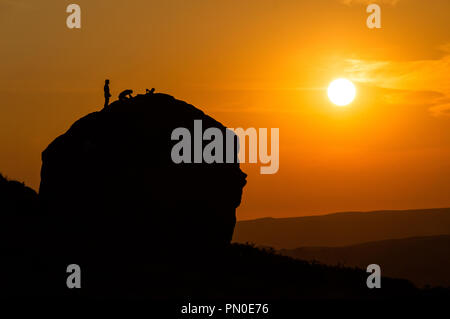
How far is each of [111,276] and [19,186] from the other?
50.2 ft

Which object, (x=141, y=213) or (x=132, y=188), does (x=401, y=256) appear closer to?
(x=141, y=213)

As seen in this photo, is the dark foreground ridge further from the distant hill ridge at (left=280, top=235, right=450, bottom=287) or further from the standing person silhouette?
the distant hill ridge at (left=280, top=235, right=450, bottom=287)

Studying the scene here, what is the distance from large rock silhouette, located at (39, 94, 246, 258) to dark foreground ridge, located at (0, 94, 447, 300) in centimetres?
4

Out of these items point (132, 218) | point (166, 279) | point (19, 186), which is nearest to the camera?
point (166, 279)

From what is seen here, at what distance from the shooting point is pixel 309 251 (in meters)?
137

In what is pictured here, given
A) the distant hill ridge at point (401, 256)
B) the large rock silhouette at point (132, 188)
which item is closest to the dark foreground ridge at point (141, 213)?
the large rock silhouette at point (132, 188)

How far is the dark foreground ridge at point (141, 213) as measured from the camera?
29438 millimetres

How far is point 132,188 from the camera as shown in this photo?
3020 centimetres

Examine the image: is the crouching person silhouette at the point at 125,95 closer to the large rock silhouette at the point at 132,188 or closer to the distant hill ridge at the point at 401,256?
the large rock silhouette at the point at 132,188

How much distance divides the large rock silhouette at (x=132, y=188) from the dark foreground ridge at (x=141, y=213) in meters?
0.04

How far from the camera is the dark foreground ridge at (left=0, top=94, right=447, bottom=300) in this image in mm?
29438

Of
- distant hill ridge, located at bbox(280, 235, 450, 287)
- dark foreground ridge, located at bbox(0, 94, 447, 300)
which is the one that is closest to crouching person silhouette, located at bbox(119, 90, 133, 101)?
dark foreground ridge, located at bbox(0, 94, 447, 300)
